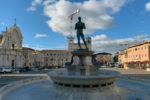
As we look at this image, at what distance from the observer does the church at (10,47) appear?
158 feet

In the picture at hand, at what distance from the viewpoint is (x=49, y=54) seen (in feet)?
356

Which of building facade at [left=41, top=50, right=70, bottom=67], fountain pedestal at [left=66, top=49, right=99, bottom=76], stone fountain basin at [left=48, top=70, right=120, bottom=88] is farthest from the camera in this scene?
building facade at [left=41, top=50, right=70, bottom=67]

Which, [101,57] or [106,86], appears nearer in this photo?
[106,86]

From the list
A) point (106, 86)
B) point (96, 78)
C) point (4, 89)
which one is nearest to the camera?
point (96, 78)

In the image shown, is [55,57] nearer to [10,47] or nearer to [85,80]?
[10,47]

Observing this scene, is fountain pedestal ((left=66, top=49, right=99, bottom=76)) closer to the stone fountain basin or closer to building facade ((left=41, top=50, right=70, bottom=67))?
the stone fountain basin

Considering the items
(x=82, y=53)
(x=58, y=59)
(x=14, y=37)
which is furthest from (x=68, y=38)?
(x=82, y=53)

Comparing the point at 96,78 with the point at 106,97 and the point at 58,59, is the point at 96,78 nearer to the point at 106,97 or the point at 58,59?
the point at 106,97

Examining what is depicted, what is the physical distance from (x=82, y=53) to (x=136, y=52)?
55808 millimetres

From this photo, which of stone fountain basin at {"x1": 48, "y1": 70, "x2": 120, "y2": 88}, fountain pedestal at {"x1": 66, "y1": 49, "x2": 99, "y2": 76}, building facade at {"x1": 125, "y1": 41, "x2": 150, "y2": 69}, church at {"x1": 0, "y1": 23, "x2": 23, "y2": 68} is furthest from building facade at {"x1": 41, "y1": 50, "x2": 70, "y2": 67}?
stone fountain basin at {"x1": 48, "y1": 70, "x2": 120, "y2": 88}

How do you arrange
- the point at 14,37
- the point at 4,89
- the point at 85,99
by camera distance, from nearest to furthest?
the point at 85,99 < the point at 4,89 < the point at 14,37

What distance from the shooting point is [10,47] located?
52750 mm

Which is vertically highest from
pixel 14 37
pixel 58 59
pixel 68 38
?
pixel 68 38

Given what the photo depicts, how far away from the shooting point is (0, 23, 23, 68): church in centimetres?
4803
